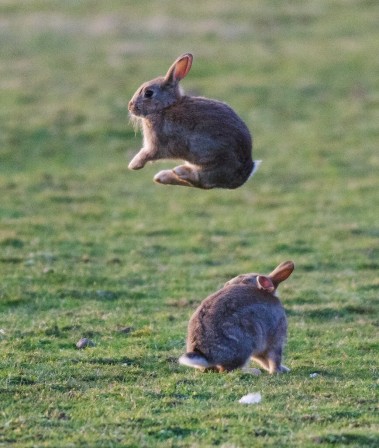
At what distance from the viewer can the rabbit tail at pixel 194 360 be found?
1006 cm

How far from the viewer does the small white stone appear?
925 centimetres

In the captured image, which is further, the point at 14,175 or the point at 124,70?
the point at 124,70

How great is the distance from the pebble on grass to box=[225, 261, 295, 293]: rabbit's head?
168 centimetres

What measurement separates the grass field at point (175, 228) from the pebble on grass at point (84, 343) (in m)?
0.08

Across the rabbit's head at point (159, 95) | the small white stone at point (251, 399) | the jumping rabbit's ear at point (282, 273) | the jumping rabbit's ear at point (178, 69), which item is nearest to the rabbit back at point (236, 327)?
the jumping rabbit's ear at point (282, 273)

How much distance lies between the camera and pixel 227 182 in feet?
32.8

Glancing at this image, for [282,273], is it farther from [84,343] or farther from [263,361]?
[84,343]

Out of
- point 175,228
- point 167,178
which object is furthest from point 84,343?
point 175,228

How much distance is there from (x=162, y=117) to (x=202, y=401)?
2697mm

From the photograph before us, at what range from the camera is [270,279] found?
11156mm

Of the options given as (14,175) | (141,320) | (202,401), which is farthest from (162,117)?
(14,175)

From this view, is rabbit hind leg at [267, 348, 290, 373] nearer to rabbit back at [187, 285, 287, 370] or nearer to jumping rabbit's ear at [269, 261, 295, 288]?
rabbit back at [187, 285, 287, 370]

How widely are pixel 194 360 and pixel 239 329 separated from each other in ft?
2.07

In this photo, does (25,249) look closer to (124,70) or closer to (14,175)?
(14,175)
